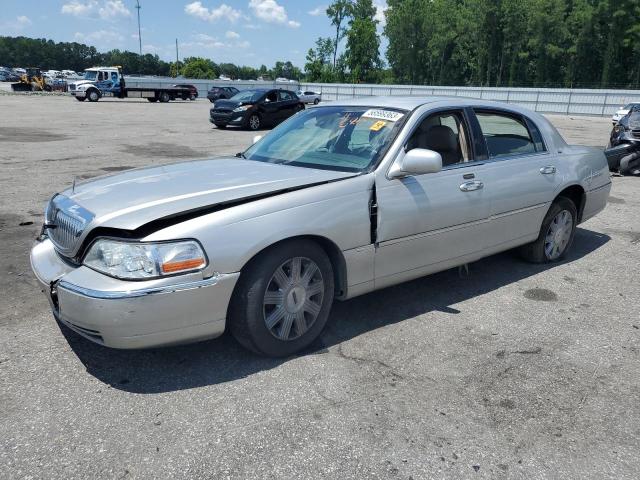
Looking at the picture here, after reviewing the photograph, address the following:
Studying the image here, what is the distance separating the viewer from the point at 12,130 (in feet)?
57.8

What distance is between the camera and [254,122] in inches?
806

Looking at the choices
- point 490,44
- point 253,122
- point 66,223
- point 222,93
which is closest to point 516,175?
point 66,223

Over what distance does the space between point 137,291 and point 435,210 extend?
2.17 metres

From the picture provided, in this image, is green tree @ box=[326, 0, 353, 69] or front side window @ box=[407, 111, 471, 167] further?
green tree @ box=[326, 0, 353, 69]

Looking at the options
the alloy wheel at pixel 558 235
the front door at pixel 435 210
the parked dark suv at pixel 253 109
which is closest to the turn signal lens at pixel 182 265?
the front door at pixel 435 210

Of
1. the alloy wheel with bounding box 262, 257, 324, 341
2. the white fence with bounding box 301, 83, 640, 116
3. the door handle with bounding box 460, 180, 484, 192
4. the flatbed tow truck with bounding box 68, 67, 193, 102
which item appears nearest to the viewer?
the alloy wheel with bounding box 262, 257, 324, 341

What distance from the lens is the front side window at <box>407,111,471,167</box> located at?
411cm

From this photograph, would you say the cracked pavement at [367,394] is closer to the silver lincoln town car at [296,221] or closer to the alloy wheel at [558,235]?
the silver lincoln town car at [296,221]

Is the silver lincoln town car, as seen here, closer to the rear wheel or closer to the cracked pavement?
the cracked pavement

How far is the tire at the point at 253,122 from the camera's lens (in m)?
20.2

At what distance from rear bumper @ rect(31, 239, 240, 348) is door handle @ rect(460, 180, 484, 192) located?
201 cm

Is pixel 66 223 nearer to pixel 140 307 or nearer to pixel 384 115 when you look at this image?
pixel 140 307

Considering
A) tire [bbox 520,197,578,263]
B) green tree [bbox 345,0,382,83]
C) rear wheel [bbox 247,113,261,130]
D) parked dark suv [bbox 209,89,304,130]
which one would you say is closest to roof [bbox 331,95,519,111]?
tire [bbox 520,197,578,263]

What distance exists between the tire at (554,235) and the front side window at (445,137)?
4.31 feet
